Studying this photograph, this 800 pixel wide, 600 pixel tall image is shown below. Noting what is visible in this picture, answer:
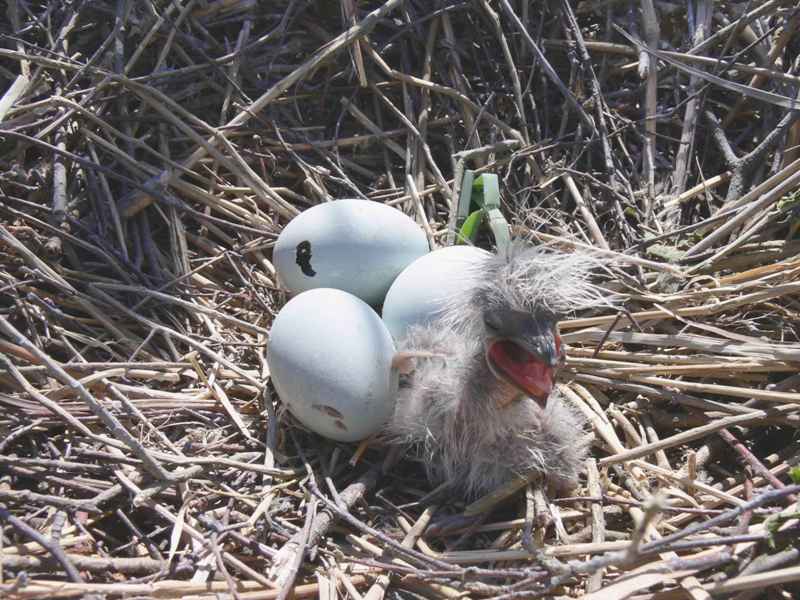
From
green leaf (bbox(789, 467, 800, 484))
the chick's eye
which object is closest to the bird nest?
green leaf (bbox(789, 467, 800, 484))

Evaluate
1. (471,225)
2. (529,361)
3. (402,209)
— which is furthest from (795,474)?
(402,209)

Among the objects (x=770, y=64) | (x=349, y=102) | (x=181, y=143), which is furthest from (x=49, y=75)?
(x=770, y=64)

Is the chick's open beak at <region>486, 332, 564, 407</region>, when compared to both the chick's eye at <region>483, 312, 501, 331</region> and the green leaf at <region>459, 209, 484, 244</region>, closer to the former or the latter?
the chick's eye at <region>483, 312, 501, 331</region>

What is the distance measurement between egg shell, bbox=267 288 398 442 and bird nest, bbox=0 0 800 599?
0.35 ft

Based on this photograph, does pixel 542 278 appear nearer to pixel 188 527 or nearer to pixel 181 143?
pixel 188 527

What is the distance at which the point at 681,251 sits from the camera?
5.97 feet

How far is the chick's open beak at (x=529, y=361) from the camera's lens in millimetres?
1361

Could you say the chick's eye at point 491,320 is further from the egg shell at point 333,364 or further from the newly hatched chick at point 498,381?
the egg shell at point 333,364

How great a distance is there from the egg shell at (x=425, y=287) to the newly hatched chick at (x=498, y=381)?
0.09ft

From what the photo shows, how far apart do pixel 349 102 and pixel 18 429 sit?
1.21 m

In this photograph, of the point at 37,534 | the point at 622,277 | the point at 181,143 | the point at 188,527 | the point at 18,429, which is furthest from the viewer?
the point at 181,143

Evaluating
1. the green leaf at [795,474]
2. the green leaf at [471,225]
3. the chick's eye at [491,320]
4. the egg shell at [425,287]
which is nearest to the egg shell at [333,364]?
the egg shell at [425,287]

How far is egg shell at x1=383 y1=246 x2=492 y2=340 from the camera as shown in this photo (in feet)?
5.20

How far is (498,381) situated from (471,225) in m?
0.50
